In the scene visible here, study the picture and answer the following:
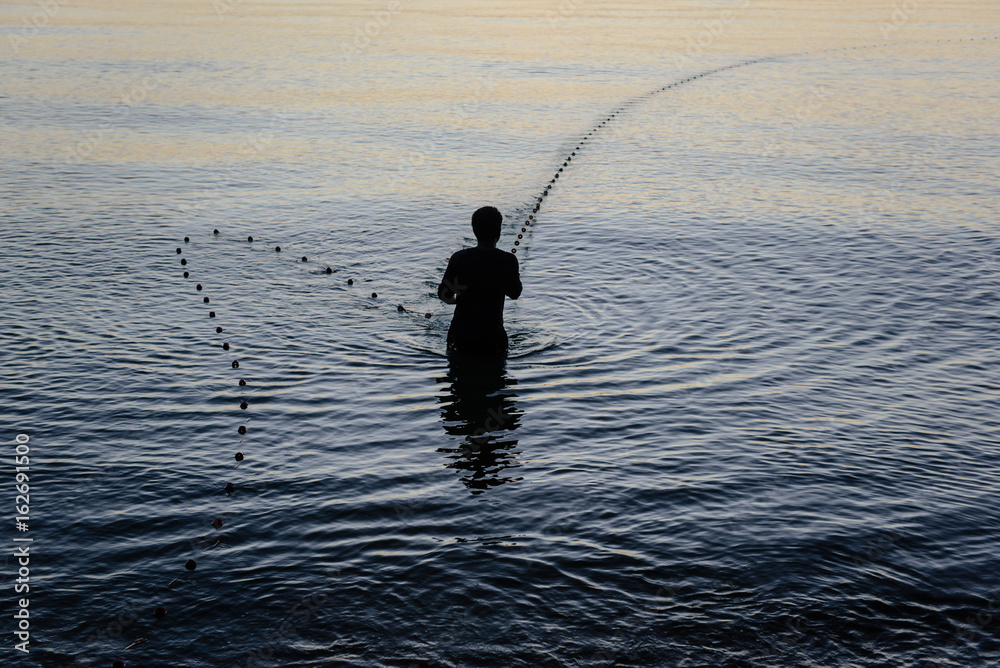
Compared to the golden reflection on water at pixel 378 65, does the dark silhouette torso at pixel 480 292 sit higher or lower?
lower

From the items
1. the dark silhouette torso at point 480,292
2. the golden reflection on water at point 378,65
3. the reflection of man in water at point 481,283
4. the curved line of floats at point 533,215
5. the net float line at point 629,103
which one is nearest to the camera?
the curved line of floats at point 533,215

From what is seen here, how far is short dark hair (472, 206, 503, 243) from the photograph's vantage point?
1438 centimetres

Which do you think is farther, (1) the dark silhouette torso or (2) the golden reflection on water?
(2) the golden reflection on water

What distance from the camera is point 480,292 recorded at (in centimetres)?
1488

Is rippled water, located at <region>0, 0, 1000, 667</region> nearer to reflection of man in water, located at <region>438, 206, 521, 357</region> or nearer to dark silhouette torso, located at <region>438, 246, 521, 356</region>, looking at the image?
dark silhouette torso, located at <region>438, 246, 521, 356</region>

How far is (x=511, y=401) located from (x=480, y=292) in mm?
1693

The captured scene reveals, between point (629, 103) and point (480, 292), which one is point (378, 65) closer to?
point (629, 103)

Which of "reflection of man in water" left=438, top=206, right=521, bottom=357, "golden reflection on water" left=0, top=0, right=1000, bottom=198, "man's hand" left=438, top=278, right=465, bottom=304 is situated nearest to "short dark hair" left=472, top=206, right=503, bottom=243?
"reflection of man in water" left=438, top=206, right=521, bottom=357

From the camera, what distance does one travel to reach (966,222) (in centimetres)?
2459

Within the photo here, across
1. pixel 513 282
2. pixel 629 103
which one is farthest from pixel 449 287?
pixel 629 103

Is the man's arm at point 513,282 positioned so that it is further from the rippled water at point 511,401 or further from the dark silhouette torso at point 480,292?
the rippled water at point 511,401

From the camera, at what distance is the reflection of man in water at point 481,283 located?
14.6 m

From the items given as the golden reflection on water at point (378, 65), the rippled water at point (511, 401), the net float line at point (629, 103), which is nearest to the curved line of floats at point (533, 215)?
the net float line at point (629, 103)

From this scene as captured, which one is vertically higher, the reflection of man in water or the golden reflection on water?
the golden reflection on water
